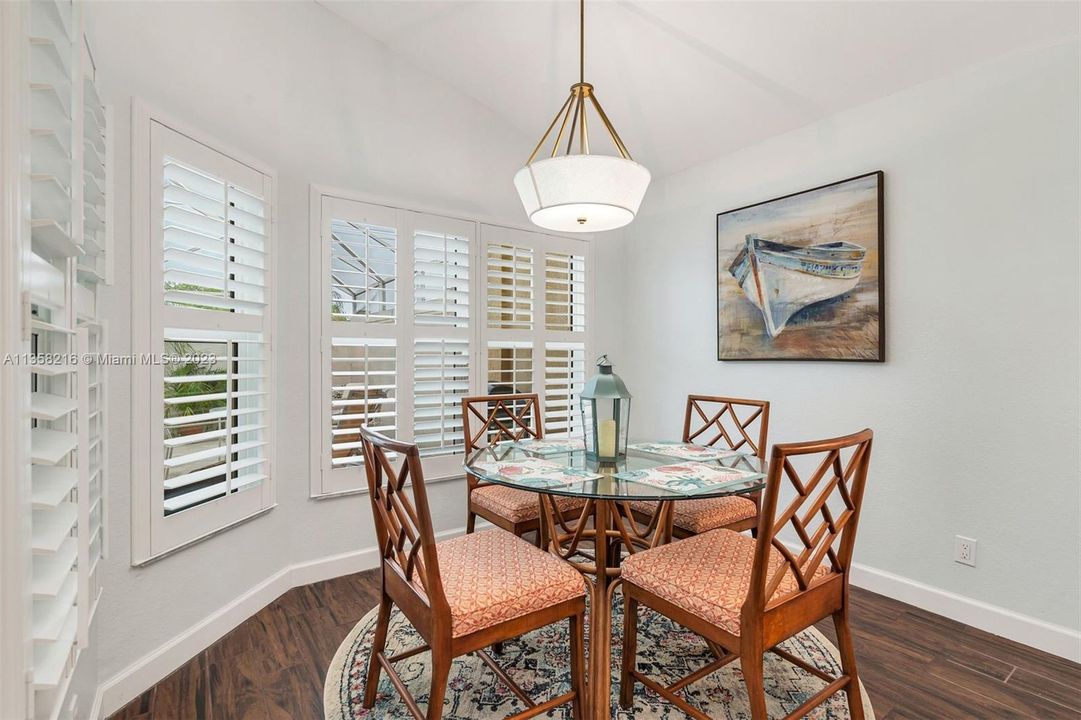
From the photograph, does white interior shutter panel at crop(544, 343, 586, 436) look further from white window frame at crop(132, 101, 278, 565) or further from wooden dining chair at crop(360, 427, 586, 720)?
white window frame at crop(132, 101, 278, 565)

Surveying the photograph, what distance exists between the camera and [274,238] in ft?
8.20

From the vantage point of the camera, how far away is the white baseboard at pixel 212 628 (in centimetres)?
178

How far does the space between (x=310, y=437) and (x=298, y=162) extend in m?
1.39

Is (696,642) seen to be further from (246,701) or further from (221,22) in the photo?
(221,22)

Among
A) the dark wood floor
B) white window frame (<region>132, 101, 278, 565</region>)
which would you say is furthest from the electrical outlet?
white window frame (<region>132, 101, 278, 565</region>)

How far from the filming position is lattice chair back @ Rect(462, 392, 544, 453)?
2834 mm

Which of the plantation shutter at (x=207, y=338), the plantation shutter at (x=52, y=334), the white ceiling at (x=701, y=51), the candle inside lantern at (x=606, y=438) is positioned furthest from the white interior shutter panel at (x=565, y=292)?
the plantation shutter at (x=52, y=334)

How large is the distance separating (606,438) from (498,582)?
73 cm

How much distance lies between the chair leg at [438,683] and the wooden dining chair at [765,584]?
632 millimetres

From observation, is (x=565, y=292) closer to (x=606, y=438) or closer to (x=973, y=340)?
(x=606, y=438)

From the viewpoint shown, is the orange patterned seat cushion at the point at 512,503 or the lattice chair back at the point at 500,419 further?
the lattice chair back at the point at 500,419

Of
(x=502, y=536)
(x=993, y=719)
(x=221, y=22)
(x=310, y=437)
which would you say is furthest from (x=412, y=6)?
(x=993, y=719)

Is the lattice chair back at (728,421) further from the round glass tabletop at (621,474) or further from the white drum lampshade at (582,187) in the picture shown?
the white drum lampshade at (582,187)

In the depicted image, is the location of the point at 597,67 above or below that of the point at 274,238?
above
